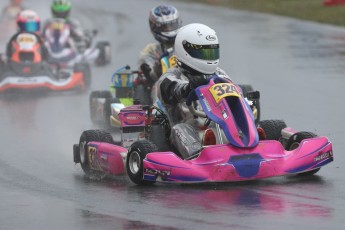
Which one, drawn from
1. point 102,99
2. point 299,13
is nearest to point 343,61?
point 102,99

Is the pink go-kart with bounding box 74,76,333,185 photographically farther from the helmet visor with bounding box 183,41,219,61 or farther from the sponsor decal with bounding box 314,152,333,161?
the helmet visor with bounding box 183,41,219,61

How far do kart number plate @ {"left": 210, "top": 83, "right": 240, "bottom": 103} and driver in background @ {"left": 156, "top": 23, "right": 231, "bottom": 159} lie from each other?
0.76 feet

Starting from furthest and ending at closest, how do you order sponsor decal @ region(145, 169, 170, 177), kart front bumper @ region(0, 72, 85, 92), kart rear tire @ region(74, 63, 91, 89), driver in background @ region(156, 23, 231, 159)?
1. kart rear tire @ region(74, 63, 91, 89)
2. kart front bumper @ region(0, 72, 85, 92)
3. driver in background @ region(156, 23, 231, 159)
4. sponsor decal @ region(145, 169, 170, 177)

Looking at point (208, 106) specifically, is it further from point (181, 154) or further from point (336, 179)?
point (336, 179)

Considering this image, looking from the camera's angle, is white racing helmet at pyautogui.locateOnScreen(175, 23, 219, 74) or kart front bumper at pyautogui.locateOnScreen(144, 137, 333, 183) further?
white racing helmet at pyautogui.locateOnScreen(175, 23, 219, 74)

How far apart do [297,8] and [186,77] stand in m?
20.4

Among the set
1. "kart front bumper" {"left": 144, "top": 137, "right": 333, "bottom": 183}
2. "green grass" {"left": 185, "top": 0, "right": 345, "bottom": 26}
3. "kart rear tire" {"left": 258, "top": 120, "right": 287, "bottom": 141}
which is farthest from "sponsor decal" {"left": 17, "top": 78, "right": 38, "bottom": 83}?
"green grass" {"left": 185, "top": 0, "right": 345, "bottom": 26}

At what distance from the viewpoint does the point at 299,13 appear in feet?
94.5

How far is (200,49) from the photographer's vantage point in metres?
9.88

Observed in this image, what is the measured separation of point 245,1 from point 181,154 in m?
25.0

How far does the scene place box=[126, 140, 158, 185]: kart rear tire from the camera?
9.30 meters

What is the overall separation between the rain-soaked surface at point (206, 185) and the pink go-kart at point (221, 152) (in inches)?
4.9

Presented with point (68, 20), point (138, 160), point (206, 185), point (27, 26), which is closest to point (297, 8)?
→ point (68, 20)

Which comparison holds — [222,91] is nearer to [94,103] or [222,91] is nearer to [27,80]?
[94,103]
